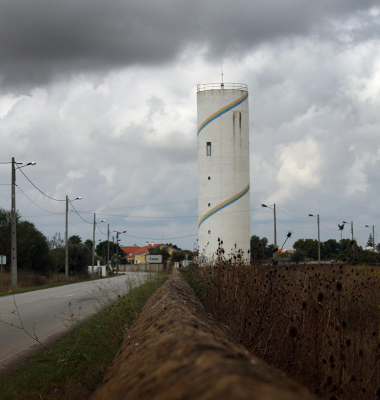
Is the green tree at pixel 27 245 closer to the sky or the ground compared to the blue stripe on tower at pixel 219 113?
closer to the ground

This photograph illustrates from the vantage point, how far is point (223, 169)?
137 feet

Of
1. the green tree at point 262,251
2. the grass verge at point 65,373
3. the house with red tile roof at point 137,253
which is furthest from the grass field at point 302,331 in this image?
the house with red tile roof at point 137,253

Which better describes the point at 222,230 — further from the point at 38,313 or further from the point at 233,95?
the point at 38,313

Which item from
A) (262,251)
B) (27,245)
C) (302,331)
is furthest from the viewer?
(27,245)

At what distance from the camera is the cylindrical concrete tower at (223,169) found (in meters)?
40.6

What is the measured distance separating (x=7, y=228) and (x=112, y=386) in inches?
1651

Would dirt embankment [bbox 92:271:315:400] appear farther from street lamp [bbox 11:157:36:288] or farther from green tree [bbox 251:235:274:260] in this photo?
street lamp [bbox 11:157:36:288]

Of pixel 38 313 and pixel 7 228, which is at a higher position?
pixel 7 228

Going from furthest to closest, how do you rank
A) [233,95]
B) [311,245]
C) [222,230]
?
[311,245]
[233,95]
[222,230]

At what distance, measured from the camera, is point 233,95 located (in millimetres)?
43781

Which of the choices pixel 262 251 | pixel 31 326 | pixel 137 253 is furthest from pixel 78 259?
pixel 137 253

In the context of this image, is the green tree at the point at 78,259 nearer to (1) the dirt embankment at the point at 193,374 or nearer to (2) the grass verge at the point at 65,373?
(2) the grass verge at the point at 65,373

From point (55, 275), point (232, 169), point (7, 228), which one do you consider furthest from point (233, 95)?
point (55, 275)

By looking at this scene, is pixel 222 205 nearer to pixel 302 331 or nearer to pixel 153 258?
pixel 153 258
